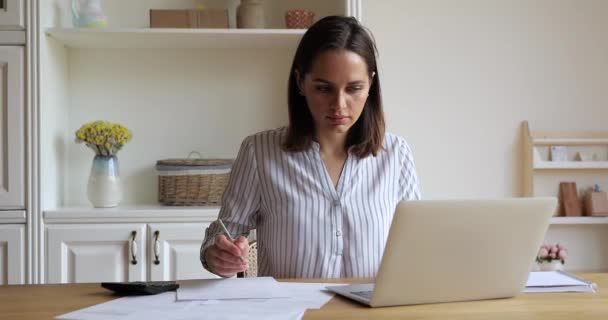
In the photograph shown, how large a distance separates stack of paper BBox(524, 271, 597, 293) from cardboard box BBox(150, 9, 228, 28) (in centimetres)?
179

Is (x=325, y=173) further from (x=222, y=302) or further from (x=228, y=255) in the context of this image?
(x=222, y=302)

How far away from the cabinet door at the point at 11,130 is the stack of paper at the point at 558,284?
1.97 m

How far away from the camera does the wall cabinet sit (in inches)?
114

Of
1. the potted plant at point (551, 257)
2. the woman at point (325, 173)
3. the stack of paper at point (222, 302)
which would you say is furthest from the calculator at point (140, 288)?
the potted plant at point (551, 257)

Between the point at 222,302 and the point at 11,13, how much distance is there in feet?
6.23

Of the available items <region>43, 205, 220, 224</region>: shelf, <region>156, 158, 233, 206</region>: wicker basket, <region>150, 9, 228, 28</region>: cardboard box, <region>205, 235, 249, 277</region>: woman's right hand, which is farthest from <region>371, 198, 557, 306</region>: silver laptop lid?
<region>150, 9, 228, 28</region>: cardboard box

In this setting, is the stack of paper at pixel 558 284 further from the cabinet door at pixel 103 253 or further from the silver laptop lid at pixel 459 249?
the cabinet door at pixel 103 253

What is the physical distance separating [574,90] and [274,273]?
6.65 feet

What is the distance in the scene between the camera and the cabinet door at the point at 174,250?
114 inches

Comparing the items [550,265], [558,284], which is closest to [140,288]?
[558,284]

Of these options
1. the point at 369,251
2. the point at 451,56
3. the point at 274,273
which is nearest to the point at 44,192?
the point at 274,273

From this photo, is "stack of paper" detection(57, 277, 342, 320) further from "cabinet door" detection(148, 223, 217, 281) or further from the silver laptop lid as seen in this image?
"cabinet door" detection(148, 223, 217, 281)

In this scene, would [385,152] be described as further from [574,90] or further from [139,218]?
[574,90]

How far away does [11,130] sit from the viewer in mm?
2812
